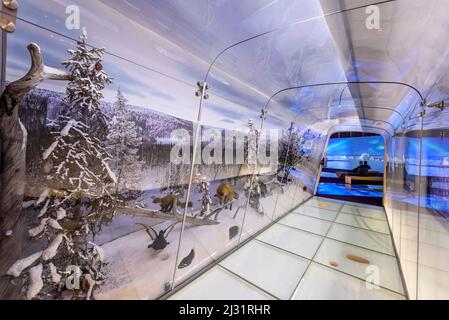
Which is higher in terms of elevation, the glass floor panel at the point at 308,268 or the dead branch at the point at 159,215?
the dead branch at the point at 159,215

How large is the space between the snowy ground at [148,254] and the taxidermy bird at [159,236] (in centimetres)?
3

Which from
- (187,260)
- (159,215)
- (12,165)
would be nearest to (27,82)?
(12,165)

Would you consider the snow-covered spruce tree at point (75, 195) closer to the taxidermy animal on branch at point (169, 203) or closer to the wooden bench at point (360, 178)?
the taxidermy animal on branch at point (169, 203)

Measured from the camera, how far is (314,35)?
1809 mm

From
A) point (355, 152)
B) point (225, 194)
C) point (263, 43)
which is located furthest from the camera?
point (355, 152)

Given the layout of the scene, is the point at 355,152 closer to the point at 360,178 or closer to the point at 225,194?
the point at 360,178

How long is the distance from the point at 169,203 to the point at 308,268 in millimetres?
2098

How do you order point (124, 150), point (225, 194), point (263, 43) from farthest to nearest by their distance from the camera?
point (225, 194) → point (263, 43) → point (124, 150)

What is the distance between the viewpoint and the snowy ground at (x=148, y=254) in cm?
123

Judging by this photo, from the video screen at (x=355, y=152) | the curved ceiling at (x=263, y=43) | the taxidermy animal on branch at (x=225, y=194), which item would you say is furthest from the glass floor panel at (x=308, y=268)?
the video screen at (x=355, y=152)

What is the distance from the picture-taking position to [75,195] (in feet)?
3.49

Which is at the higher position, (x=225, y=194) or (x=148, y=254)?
(x=225, y=194)

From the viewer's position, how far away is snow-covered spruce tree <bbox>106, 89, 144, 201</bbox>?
1.18 meters
